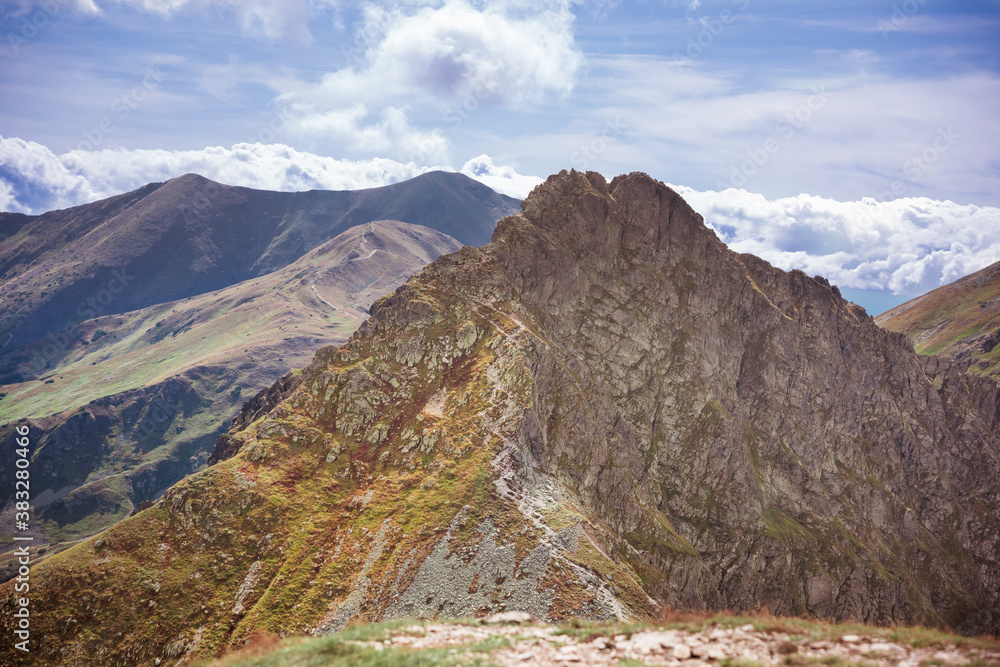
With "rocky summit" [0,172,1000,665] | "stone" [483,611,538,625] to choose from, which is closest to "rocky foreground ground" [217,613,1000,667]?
"stone" [483,611,538,625]

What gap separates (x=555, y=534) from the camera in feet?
237

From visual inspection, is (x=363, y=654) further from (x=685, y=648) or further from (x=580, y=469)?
(x=580, y=469)

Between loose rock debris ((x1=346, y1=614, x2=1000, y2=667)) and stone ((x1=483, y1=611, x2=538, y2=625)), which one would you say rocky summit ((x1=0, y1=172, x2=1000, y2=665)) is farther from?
stone ((x1=483, y1=611, x2=538, y2=625))

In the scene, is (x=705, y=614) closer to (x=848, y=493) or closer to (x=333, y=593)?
(x=333, y=593)

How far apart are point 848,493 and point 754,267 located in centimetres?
6765

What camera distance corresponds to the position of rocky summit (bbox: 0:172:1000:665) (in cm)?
6588

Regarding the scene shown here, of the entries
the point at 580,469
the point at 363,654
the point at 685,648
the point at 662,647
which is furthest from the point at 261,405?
the point at 685,648

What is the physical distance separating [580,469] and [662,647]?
222ft

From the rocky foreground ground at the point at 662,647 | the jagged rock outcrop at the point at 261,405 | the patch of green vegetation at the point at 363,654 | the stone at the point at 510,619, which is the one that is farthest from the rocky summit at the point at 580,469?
the patch of green vegetation at the point at 363,654

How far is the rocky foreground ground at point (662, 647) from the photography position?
993 inches

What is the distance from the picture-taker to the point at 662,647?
28.1 metres

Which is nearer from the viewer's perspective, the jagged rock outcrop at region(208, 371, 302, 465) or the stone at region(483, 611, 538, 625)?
the stone at region(483, 611, 538, 625)

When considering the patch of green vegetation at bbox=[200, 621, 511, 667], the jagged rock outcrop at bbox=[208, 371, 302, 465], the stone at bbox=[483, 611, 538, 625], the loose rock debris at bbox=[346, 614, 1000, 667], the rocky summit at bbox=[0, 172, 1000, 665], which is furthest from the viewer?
the jagged rock outcrop at bbox=[208, 371, 302, 465]

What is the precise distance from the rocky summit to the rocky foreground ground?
22361mm
